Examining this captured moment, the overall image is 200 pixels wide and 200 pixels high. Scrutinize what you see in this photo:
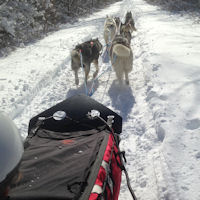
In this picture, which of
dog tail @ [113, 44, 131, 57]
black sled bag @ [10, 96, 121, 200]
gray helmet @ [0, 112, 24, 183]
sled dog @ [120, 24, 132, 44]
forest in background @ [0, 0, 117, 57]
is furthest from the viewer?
forest in background @ [0, 0, 117, 57]

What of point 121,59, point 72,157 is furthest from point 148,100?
point 72,157

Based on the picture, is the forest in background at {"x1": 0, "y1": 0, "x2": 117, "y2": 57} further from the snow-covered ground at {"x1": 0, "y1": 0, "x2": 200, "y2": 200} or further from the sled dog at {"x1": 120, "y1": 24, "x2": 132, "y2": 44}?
the sled dog at {"x1": 120, "y1": 24, "x2": 132, "y2": 44}

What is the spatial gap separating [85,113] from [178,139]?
1.23 meters

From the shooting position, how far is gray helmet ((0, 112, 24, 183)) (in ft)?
2.95

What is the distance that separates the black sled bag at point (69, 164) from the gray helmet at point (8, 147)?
0.32 m

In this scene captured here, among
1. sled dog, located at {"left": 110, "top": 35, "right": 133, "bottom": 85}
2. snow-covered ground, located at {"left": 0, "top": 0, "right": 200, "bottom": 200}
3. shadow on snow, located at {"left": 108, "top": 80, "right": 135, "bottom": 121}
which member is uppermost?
sled dog, located at {"left": 110, "top": 35, "right": 133, "bottom": 85}

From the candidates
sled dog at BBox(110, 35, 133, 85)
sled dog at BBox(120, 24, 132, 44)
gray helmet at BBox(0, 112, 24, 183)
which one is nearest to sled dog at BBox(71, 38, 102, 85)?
sled dog at BBox(110, 35, 133, 85)

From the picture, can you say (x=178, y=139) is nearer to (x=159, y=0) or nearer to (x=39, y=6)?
(x=39, y=6)

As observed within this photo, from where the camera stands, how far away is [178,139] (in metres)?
2.45

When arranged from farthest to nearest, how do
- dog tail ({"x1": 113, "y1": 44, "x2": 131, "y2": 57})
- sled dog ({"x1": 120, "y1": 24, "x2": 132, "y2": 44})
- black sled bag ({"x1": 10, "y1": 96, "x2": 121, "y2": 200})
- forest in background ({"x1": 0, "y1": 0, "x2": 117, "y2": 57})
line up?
forest in background ({"x1": 0, "y1": 0, "x2": 117, "y2": 57}), sled dog ({"x1": 120, "y1": 24, "x2": 132, "y2": 44}), dog tail ({"x1": 113, "y1": 44, "x2": 131, "y2": 57}), black sled bag ({"x1": 10, "y1": 96, "x2": 121, "y2": 200})

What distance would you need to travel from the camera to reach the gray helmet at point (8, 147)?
90 cm

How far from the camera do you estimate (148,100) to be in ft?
12.3

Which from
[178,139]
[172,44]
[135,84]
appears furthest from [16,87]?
[172,44]

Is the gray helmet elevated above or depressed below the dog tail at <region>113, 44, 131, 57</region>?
above
